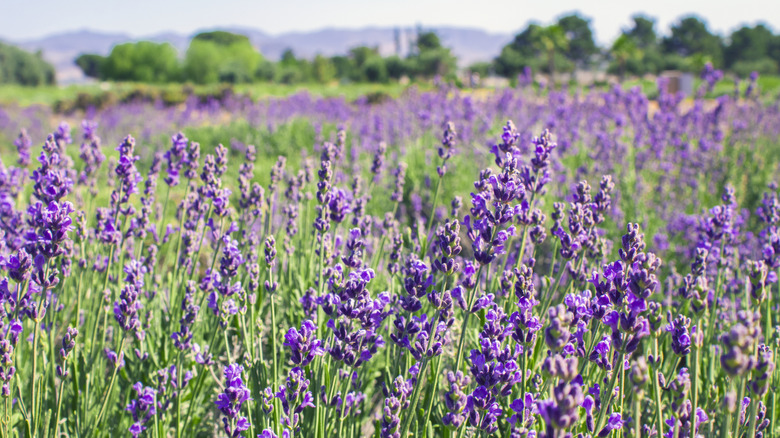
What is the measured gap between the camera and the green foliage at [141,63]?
73.6 metres

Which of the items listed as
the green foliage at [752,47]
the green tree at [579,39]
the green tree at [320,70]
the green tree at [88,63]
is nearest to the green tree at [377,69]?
the green tree at [320,70]

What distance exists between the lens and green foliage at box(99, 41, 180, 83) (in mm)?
73562

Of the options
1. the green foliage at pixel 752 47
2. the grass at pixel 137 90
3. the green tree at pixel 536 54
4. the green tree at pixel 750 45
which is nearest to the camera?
the grass at pixel 137 90

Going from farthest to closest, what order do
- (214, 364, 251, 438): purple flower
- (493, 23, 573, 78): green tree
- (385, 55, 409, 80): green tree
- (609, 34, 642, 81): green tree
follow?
(385, 55, 409, 80): green tree → (493, 23, 573, 78): green tree → (609, 34, 642, 81): green tree → (214, 364, 251, 438): purple flower

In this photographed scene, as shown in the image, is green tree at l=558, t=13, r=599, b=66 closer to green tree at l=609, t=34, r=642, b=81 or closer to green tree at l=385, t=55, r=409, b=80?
green tree at l=609, t=34, r=642, b=81

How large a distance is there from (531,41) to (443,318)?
66.2 meters

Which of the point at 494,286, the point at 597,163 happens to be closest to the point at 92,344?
the point at 494,286

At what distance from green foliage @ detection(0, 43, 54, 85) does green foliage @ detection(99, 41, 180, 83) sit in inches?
379

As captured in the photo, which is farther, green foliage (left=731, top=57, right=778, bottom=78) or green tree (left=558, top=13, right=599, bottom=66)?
green tree (left=558, top=13, right=599, bottom=66)

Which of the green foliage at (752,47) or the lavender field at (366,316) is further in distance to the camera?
the green foliage at (752,47)

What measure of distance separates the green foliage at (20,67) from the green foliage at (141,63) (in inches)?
379

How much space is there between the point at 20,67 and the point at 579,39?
7416cm

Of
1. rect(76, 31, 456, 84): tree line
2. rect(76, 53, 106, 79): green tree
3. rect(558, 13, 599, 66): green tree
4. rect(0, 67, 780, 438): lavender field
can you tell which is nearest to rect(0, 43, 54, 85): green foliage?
rect(76, 31, 456, 84): tree line

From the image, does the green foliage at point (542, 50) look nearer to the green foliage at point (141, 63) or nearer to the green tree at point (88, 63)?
the green foliage at point (141, 63)
